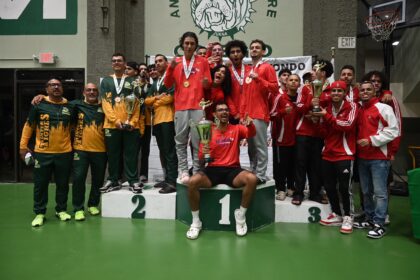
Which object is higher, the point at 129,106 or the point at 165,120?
the point at 129,106

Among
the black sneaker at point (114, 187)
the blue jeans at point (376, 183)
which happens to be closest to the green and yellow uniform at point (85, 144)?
the black sneaker at point (114, 187)

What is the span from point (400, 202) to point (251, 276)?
3.74m

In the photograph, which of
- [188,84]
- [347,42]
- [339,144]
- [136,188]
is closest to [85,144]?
[136,188]

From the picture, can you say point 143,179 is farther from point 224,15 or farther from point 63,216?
point 224,15

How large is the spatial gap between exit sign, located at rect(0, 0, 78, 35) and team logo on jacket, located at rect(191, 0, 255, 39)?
8.00ft

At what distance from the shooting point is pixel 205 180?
3.72 meters

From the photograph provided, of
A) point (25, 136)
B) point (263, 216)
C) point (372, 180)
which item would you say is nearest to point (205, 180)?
point (263, 216)

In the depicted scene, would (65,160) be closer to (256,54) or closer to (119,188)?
(119,188)

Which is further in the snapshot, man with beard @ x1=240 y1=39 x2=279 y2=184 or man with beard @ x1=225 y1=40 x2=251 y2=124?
man with beard @ x1=225 y1=40 x2=251 y2=124

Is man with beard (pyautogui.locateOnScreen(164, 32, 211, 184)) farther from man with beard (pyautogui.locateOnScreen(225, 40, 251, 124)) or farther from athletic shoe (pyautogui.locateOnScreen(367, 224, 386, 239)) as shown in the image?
athletic shoe (pyautogui.locateOnScreen(367, 224, 386, 239))

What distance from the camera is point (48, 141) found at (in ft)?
13.1

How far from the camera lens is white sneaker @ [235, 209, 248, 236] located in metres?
3.68

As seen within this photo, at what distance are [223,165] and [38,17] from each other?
524 cm

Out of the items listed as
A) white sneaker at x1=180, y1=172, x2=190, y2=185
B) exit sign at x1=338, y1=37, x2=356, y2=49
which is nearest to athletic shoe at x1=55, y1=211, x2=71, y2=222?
white sneaker at x1=180, y1=172, x2=190, y2=185
